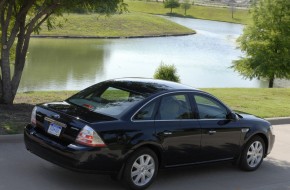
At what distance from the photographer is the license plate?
6.62 m

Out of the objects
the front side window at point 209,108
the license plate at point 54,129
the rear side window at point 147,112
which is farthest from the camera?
the front side window at point 209,108

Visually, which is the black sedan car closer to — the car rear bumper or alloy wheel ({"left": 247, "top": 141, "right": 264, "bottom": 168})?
the car rear bumper

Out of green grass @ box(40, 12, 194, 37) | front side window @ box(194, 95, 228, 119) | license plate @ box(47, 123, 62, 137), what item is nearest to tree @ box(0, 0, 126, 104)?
front side window @ box(194, 95, 228, 119)

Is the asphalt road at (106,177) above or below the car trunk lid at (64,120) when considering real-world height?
below

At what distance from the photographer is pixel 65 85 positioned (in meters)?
24.1

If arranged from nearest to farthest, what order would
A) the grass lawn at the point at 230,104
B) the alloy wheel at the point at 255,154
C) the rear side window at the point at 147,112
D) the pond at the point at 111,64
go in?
the rear side window at the point at 147,112
the alloy wheel at the point at 255,154
the grass lawn at the point at 230,104
the pond at the point at 111,64

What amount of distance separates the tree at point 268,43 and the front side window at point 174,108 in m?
26.2

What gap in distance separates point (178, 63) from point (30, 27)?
91.2ft

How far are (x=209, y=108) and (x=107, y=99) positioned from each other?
1729mm

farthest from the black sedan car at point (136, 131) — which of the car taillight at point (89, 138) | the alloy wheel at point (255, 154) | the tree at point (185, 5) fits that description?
the tree at point (185, 5)

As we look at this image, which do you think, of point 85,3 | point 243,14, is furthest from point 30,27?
point 243,14

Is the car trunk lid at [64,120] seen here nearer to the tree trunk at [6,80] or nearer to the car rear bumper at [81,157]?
the car rear bumper at [81,157]

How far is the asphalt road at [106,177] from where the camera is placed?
687 centimetres

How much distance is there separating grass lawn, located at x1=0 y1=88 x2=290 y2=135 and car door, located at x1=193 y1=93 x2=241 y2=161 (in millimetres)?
3385
